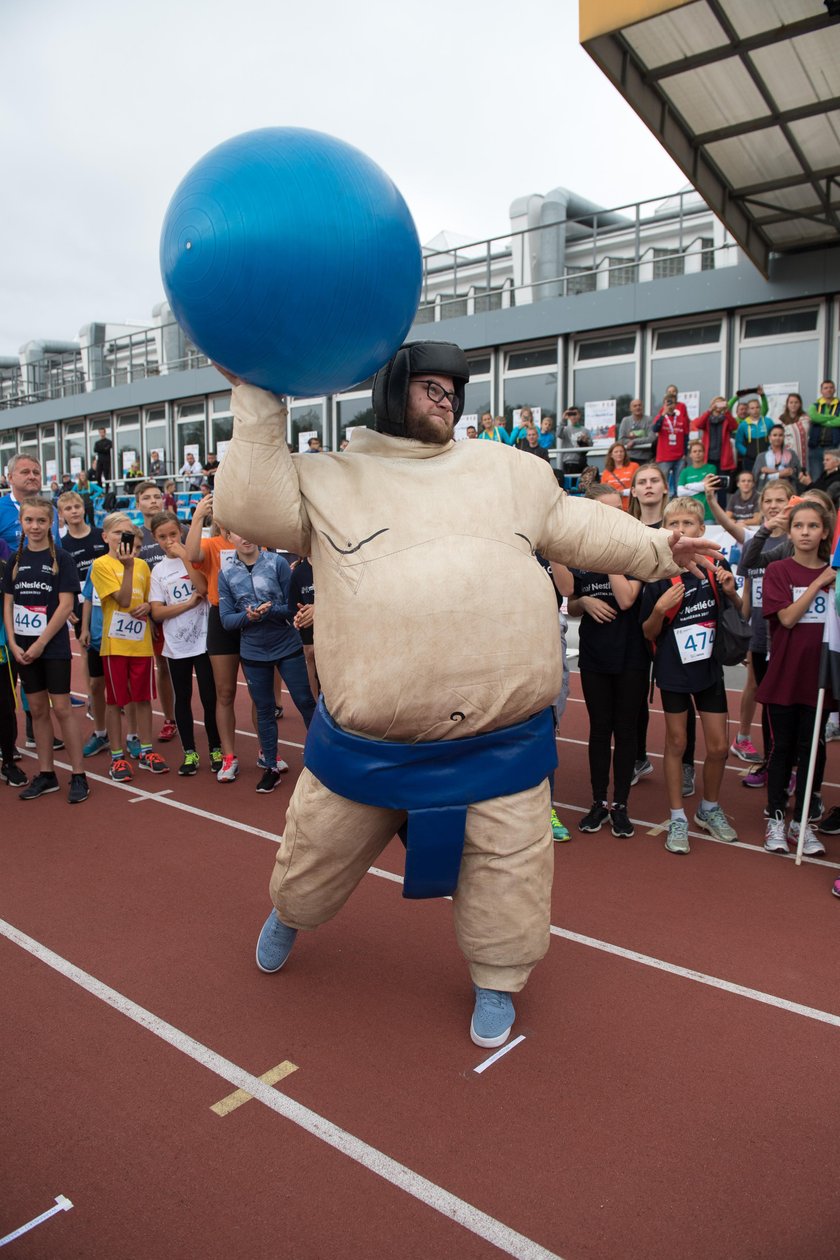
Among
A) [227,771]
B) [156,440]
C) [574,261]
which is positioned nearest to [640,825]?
[227,771]

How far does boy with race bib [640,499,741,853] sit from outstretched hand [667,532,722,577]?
161cm

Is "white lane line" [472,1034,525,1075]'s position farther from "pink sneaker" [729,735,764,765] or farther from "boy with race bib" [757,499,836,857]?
"pink sneaker" [729,735,764,765]

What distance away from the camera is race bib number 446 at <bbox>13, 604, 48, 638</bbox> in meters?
5.91

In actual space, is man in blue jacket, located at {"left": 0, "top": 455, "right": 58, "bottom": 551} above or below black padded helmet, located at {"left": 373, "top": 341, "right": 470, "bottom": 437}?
below

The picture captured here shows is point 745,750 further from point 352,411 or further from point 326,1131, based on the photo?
point 352,411

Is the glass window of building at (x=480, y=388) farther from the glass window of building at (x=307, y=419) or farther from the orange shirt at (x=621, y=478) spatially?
the orange shirt at (x=621, y=478)

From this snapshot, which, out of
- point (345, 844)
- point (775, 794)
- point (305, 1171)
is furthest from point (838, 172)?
point (305, 1171)

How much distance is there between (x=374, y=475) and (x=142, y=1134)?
82.5 inches

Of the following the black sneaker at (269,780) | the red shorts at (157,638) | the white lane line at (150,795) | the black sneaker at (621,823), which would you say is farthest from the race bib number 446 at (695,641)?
the red shorts at (157,638)

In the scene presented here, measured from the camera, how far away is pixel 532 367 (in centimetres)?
1831

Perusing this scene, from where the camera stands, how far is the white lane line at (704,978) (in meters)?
3.31

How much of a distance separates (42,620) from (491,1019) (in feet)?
13.6

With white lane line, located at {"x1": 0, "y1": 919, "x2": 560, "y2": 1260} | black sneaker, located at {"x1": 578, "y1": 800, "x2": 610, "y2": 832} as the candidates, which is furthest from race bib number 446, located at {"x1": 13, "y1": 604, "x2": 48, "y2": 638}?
black sneaker, located at {"x1": 578, "y1": 800, "x2": 610, "y2": 832}

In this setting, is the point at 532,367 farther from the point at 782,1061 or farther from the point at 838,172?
the point at 782,1061
